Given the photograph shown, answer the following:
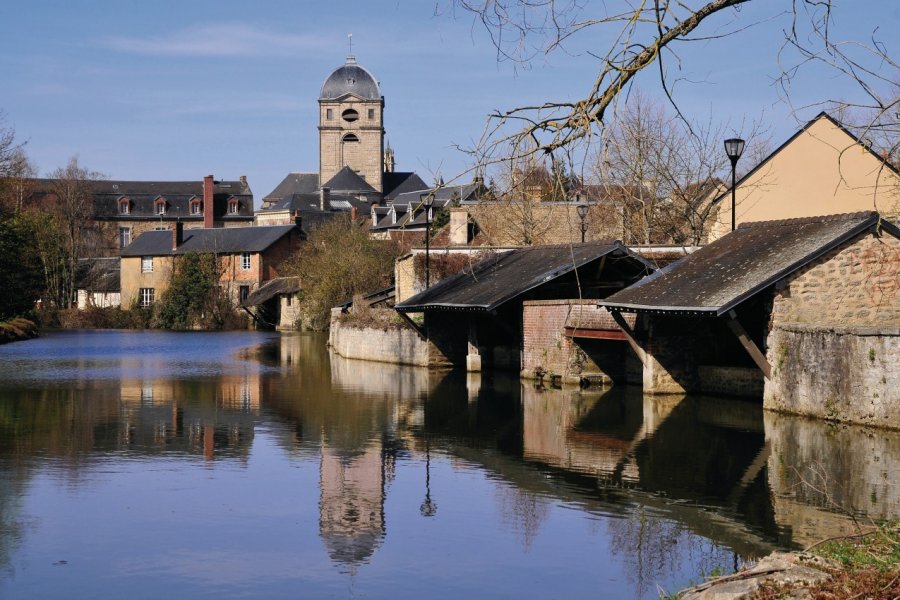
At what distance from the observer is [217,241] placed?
228 ft

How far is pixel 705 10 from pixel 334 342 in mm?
33673

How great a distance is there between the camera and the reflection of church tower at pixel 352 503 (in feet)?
31.4

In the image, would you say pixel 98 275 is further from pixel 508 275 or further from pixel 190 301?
pixel 508 275

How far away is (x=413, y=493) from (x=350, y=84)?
102m

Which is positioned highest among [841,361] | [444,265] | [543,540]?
[444,265]

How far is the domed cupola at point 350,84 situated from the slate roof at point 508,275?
270ft

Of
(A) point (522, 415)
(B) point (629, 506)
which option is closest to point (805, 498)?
(B) point (629, 506)

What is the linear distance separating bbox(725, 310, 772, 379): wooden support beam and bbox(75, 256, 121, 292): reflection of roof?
203 ft

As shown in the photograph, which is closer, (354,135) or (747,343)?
(747,343)

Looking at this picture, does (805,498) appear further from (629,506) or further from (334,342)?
(334,342)

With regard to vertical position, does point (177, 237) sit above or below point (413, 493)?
above

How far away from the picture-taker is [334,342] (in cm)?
3931

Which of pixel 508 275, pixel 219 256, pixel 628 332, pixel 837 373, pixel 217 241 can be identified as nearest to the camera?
pixel 837 373

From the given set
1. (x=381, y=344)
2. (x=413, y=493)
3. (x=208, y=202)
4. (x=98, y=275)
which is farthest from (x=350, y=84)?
(x=413, y=493)
